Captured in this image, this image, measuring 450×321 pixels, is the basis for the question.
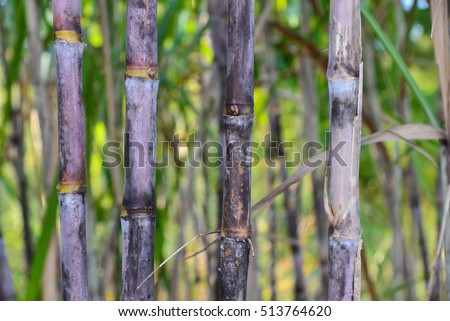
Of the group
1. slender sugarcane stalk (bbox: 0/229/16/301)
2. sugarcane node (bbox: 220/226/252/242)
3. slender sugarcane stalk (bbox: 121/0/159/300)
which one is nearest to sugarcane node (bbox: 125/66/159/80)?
slender sugarcane stalk (bbox: 121/0/159/300)

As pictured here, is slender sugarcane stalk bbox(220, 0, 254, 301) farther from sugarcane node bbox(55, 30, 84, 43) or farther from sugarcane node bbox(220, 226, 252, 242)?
sugarcane node bbox(55, 30, 84, 43)

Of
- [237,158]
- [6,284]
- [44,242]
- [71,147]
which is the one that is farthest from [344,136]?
[6,284]

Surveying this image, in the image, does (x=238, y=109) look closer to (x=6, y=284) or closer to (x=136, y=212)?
(x=136, y=212)

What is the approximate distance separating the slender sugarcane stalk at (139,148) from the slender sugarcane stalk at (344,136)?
0.43ft

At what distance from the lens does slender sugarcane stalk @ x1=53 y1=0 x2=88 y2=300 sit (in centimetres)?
46

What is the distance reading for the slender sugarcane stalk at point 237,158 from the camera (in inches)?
17.3

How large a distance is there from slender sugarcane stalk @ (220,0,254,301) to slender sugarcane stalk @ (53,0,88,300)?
0.11 metres

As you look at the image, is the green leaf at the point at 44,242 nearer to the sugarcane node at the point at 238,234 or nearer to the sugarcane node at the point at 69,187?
the sugarcane node at the point at 69,187

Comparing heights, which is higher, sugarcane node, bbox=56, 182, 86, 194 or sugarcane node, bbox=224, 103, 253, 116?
sugarcane node, bbox=224, 103, 253, 116

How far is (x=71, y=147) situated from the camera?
1.55ft

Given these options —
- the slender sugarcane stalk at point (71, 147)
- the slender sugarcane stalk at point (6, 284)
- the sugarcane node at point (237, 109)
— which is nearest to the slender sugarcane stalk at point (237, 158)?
the sugarcane node at point (237, 109)

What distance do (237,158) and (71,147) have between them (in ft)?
0.43
